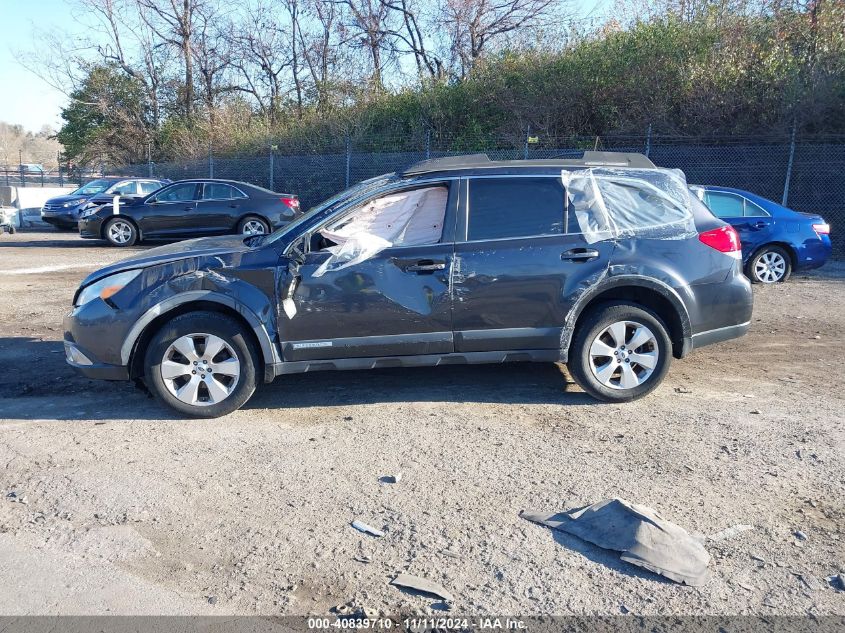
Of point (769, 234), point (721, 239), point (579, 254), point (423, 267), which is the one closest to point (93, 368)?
point (423, 267)

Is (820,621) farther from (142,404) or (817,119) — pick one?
(817,119)

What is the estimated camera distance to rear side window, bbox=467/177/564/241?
214 inches

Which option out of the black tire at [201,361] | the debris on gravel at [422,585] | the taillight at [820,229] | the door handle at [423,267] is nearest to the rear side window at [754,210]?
the taillight at [820,229]

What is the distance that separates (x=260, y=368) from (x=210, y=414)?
1.64 feet

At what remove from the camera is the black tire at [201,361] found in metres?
5.20

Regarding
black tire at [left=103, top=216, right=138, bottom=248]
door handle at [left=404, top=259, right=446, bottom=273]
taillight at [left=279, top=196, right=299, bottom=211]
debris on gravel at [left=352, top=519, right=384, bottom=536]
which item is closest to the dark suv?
door handle at [left=404, top=259, right=446, bottom=273]

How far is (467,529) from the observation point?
143 inches

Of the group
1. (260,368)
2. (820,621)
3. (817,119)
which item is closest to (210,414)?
(260,368)

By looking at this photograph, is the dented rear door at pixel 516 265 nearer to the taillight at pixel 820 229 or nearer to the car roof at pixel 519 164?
the car roof at pixel 519 164

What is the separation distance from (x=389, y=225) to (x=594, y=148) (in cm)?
1353

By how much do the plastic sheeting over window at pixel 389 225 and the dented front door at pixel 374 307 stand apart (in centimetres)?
10

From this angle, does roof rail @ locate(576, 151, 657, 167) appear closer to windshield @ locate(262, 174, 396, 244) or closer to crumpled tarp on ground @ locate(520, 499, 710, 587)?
windshield @ locate(262, 174, 396, 244)

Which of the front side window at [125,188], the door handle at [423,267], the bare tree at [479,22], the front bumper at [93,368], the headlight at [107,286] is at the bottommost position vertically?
the front bumper at [93,368]

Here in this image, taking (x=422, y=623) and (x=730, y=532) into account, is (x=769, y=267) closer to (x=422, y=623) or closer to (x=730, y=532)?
(x=730, y=532)
